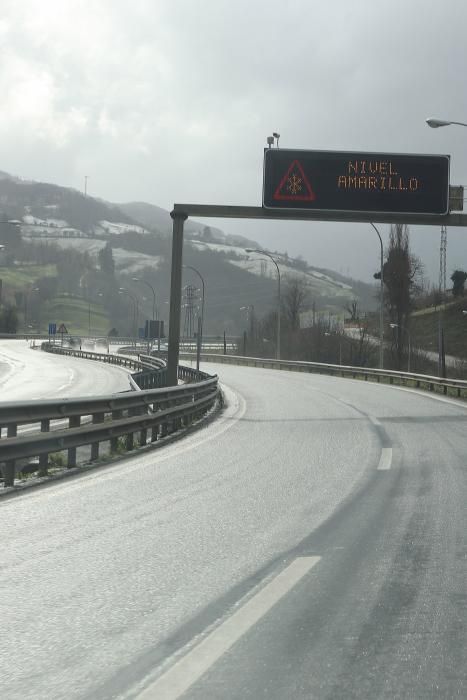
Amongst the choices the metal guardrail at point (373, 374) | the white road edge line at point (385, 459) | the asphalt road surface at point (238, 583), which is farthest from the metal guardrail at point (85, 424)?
the metal guardrail at point (373, 374)

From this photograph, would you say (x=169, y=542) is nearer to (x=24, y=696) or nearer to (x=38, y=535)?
(x=38, y=535)

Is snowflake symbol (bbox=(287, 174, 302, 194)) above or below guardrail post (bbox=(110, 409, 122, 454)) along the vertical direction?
above

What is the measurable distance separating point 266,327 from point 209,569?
13544cm

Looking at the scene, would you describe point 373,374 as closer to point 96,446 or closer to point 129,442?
point 129,442

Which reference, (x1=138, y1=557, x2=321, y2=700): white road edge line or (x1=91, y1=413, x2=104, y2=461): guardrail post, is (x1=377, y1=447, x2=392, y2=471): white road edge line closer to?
(x1=91, y1=413, x2=104, y2=461): guardrail post

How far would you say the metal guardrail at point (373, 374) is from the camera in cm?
3341

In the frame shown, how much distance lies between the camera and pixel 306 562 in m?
6.23

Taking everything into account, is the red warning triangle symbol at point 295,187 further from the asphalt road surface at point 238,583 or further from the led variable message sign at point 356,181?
the asphalt road surface at point 238,583

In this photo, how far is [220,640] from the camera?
4.45 metres

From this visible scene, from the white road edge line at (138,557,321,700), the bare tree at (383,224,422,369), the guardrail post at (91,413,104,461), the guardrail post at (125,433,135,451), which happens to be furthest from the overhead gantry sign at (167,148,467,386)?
the bare tree at (383,224,422,369)

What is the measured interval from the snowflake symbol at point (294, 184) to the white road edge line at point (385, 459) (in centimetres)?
1109

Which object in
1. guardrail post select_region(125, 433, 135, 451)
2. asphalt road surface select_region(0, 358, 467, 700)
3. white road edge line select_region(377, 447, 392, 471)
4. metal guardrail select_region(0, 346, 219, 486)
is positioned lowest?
guardrail post select_region(125, 433, 135, 451)

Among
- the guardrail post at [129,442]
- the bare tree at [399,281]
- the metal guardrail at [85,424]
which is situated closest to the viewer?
the metal guardrail at [85,424]

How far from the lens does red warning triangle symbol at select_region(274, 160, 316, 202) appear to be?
2370cm
